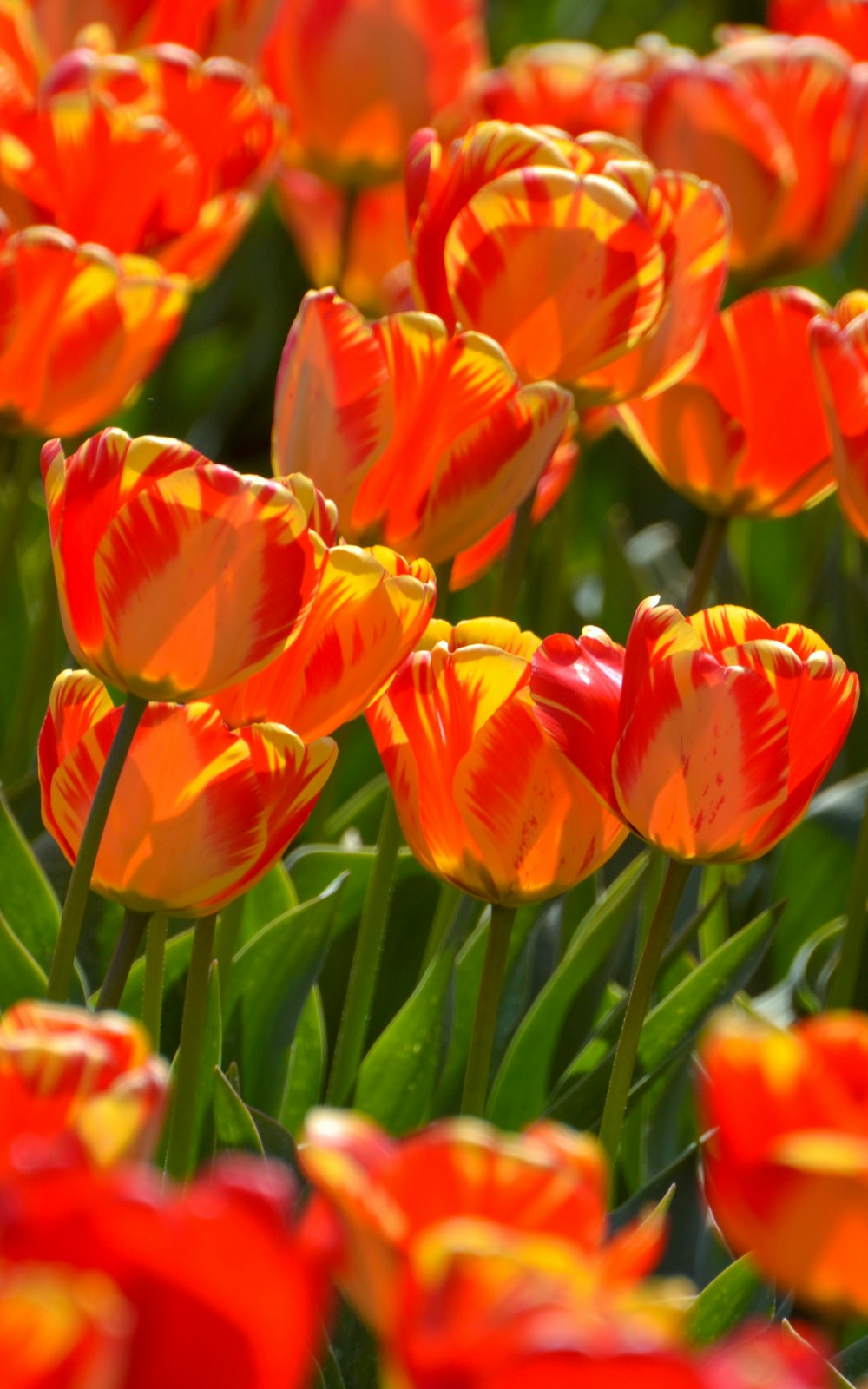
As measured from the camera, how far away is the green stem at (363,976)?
78cm

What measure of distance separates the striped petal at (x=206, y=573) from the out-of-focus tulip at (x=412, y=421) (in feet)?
0.64

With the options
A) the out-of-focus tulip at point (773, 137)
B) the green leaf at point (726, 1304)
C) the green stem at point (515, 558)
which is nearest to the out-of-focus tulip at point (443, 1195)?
the green leaf at point (726, 1304)

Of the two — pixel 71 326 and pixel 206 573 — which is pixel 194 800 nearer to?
pixel 206 573

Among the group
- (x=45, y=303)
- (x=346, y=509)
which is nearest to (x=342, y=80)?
(x=45, y=303)

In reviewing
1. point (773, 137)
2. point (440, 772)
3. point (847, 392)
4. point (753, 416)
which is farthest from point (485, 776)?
point (773, 137)

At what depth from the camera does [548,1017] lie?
879 mm

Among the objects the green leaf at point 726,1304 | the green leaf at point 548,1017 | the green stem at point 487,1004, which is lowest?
the green leaf at point 548,1017

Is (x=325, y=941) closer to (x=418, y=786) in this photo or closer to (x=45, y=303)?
(x=418, y=786)

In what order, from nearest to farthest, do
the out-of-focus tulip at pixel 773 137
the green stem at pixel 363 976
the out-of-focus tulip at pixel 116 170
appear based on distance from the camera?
the green stem at pixel 363 976 < the out-of-focus tulip at pixel 116 170 < the out-of-focus tulip at pixel 773 137

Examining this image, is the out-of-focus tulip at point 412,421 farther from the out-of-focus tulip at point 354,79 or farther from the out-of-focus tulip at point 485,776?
the out-of-focus tulip at point 354,79

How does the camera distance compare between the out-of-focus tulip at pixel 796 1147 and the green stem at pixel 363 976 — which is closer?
the out-of-focus tulip at pixel 796 1147

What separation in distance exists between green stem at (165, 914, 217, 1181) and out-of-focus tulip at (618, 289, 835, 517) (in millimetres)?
391

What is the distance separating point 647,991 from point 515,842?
72 mm

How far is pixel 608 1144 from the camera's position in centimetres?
67
